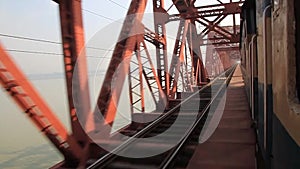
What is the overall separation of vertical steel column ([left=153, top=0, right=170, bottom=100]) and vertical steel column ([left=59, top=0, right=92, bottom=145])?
6440mm

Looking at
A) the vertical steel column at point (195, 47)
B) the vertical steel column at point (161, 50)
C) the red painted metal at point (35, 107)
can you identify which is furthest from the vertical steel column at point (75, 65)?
the vertical steel column at point (195, 47)

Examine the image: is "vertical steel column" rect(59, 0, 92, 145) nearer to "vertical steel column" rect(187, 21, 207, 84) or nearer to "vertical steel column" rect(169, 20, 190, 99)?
"vertical steel column" rect(169, 20, 190, 99)

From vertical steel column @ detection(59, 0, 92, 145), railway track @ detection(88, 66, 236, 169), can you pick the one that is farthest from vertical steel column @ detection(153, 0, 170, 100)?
vertical steel column @ detection(59, 0, 92, 145)

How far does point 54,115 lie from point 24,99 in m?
0.49

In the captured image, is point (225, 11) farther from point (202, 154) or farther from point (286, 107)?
point (286, 107)

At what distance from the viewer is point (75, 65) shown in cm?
401

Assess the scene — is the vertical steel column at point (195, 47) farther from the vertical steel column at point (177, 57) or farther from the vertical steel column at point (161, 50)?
the vertical steel column at point (161, 50)

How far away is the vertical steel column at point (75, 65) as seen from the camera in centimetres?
391

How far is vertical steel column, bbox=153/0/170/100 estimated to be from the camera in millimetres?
10477

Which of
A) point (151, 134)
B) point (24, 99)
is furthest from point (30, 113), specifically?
point (151, 134)

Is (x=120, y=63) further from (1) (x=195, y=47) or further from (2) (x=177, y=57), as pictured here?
A: (1) (x=195, y=47)

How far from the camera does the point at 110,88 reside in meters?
4.98

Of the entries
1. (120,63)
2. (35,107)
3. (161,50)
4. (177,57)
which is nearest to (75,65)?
(35,107)

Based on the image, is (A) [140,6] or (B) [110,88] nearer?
(B) [110,88]
